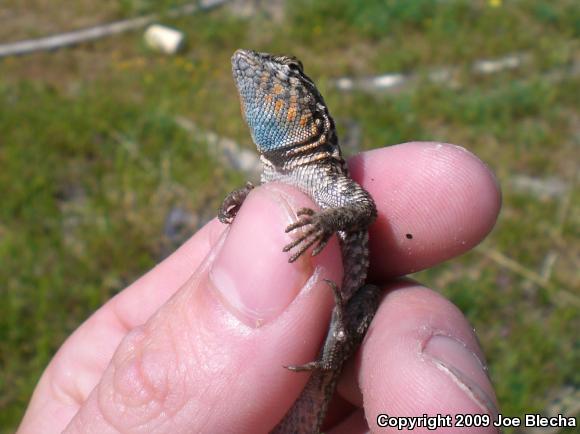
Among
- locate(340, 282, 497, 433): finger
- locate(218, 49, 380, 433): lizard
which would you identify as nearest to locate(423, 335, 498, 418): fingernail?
locate(340, 282, 497, 433): finger

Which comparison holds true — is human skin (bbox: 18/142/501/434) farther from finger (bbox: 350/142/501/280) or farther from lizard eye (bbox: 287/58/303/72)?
lizard eye (bbox: 287/58/303/72)

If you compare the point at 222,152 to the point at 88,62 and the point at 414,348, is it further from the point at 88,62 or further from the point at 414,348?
the point at 414,348

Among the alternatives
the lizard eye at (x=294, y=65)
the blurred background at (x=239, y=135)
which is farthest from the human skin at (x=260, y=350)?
the blurred background at (x=239, y=135)

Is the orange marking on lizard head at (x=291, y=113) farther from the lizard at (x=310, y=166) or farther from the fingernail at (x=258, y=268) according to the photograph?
the fingernail at (x=258, y=268)

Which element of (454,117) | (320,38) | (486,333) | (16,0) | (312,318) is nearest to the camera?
(312,318)

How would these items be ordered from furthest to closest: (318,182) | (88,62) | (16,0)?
(16,0)
(88,62)
(318,182)

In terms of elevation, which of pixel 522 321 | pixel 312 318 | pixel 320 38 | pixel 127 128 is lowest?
pixel 522 321

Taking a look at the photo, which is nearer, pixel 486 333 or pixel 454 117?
pixel 486 333

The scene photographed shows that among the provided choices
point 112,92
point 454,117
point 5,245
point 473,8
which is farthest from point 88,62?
point 473,8
